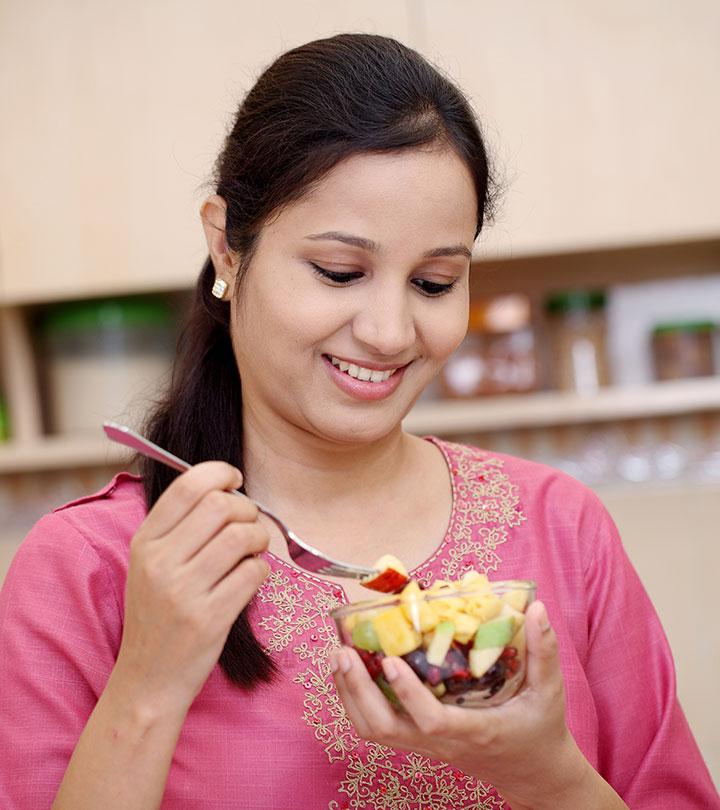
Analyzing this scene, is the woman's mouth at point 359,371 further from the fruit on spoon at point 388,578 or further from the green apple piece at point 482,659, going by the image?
the green apple piece at point 482,659

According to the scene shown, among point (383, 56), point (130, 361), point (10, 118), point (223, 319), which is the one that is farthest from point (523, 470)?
point (10, 118)

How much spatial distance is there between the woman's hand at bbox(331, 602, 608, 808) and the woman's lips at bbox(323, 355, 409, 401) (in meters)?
0.32

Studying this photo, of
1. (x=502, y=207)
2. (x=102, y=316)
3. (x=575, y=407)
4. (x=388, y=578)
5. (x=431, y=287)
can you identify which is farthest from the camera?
(x=102, y=316)

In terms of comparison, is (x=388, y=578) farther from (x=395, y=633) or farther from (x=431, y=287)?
(x=431, y=287)

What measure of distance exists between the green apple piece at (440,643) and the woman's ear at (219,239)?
0.50m

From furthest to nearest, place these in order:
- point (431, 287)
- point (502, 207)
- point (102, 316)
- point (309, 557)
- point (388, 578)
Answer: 1. point (102, 316)
2. point (502, 207)
3. point (431, 287)
4. point (309, 557)
5. point (388, 578)

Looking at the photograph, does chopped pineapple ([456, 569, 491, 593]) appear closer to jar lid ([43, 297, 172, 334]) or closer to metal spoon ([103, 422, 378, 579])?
metal spoon ([103, 422, 378, 579])

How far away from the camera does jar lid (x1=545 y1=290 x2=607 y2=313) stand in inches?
99.8

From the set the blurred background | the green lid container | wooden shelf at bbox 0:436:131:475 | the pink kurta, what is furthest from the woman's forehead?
the green lid container

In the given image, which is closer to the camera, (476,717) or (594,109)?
(476,717)

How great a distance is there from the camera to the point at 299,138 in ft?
3.53

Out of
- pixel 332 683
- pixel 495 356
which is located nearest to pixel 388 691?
pixel 332 683

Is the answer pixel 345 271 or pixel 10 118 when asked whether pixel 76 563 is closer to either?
pixel 345 271

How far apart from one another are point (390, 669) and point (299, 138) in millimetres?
526
